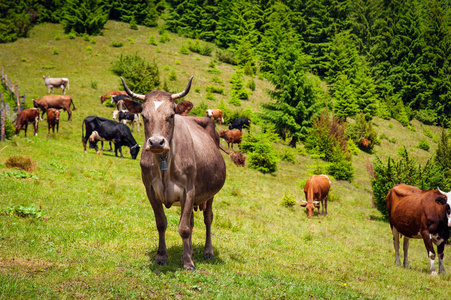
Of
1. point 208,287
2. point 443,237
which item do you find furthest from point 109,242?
point 443,237

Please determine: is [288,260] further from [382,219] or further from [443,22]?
[443,22]

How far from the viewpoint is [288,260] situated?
28.2 ft

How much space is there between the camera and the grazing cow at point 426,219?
1029cm

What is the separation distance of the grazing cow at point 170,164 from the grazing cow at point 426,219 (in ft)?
24.6

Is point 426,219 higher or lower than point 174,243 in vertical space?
lower

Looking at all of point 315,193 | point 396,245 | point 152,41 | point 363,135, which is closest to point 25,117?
point 315,193

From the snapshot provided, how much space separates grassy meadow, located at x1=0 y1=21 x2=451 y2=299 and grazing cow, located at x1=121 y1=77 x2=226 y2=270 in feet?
3.19

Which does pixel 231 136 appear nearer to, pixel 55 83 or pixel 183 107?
pixel 55 83

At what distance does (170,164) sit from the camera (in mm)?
5863

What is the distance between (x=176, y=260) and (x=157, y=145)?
261 cm

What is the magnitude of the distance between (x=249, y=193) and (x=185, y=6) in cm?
6956

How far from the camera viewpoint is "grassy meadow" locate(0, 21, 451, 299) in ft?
17.5

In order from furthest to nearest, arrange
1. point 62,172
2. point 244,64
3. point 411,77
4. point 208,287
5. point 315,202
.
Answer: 1. point 411,77
2. point 244,64
3. point 315,202
4. point 62,172
5. point 208,287

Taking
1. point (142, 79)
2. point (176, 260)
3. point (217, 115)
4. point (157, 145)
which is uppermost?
point (157, 145)
